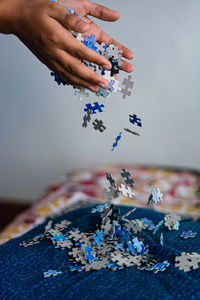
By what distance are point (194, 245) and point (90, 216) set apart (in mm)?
299

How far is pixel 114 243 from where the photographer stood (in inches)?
37.9

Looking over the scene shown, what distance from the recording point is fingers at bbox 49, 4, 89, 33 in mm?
851

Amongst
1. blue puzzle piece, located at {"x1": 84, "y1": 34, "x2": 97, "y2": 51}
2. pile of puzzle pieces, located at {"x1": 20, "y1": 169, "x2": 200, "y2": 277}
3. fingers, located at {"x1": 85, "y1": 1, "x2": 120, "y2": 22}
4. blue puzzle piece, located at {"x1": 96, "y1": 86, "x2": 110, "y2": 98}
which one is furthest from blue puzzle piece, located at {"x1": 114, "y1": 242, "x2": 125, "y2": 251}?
fingers, located at {"x1": 85, "y1": 1, "x2": 120, "y2": 22}

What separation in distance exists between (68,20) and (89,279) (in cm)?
60

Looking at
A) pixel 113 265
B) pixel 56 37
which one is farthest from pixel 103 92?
pixel 113 265

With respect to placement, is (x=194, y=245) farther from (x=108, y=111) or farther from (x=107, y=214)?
(x=108, y=111)

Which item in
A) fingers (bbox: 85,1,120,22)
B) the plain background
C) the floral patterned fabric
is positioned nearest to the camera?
fingers (bbox: 85,1,120,22)

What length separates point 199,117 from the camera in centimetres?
259

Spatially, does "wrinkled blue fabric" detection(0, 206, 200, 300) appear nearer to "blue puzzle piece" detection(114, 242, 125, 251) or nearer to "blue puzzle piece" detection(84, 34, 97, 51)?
"blue puzzle piece" detection(114, 242, 125, 251)

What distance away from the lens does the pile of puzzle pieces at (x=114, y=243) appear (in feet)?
2.93

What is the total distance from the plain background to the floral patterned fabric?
0.34 metres

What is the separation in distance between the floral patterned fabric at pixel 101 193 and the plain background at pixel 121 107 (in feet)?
1.12

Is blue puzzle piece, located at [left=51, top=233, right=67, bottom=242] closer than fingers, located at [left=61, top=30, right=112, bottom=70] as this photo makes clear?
No

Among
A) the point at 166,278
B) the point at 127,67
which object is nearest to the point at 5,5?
the point at 127,67
